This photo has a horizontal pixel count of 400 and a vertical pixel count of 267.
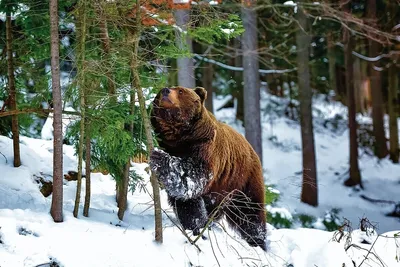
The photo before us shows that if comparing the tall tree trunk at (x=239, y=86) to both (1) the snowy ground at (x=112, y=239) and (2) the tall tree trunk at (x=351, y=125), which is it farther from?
(1) the snowy ground at (x=112, y=239)

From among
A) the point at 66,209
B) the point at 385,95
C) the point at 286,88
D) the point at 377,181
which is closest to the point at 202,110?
the point at 66,209

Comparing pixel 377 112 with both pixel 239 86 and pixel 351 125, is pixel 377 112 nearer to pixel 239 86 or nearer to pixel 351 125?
pixel 351 125

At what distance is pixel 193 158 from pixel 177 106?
66 centimetres

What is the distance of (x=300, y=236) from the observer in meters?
8.00

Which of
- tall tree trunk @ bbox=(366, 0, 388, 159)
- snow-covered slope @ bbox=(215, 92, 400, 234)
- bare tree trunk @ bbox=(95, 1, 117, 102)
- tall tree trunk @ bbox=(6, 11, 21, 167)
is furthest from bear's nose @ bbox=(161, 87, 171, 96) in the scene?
tall tree trunk @ bbox=(366, 0, 388, 159)

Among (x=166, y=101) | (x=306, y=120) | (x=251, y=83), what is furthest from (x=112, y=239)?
(x=306, y=120)

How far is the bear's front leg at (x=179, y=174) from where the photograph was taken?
6.39m

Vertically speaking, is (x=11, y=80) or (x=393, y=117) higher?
(x=11, y=80)

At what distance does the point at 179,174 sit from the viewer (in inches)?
258

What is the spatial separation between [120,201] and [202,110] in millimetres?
1636

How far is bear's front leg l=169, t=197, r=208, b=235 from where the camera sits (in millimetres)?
7102

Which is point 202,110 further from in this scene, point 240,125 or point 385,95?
point 385,95

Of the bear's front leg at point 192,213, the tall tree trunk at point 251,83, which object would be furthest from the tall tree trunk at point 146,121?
the tall tree trunk at point 251,83

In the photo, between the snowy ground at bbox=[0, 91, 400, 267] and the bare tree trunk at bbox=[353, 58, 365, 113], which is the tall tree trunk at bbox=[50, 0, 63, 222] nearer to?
the snowy ground at bbox=[0, 91, 400, 267]
